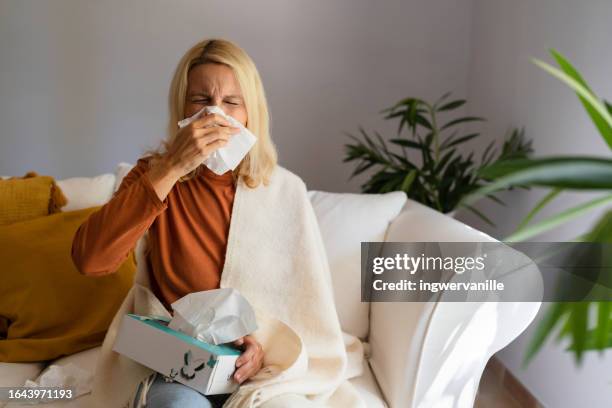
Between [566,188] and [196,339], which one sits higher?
[566,188]

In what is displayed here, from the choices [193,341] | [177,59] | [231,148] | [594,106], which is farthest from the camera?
[177,59]

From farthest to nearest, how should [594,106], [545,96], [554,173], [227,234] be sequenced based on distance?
[545,96], [227,234], [594,106], [554,173]

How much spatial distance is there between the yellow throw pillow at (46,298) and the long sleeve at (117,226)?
475 mm

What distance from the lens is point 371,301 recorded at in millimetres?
1923

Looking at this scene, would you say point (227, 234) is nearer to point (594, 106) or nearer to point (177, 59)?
point (594, 106)

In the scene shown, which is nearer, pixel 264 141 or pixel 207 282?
pixel 207 282

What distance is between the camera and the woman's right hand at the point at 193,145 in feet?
4.50

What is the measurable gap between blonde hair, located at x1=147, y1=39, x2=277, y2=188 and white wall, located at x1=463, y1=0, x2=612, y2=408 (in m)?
0.99

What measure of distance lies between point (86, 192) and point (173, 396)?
1102 millimetres

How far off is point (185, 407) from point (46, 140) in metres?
2.22

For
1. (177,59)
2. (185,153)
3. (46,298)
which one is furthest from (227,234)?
(177,59)

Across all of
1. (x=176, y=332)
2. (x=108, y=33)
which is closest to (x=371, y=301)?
(x=176, y=332)

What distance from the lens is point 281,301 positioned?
5.22ft

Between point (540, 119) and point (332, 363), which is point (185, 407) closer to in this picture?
point (332, 363)
